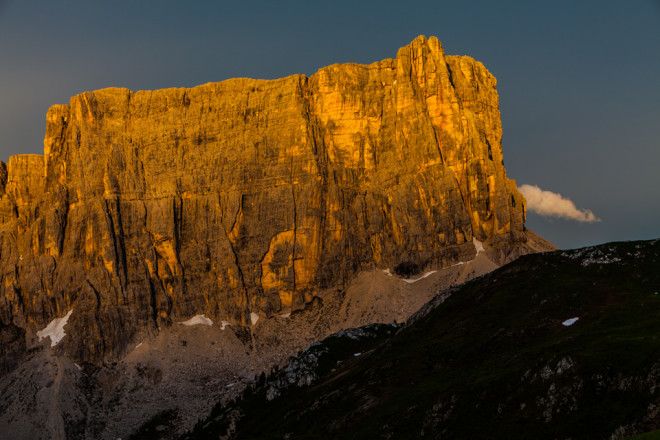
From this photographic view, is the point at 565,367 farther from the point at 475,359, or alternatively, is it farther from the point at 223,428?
the point at 223,428

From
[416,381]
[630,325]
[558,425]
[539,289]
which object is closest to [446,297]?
[539,289]

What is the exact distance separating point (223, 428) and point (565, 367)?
90.7 m

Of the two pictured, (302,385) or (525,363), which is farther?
(302,385)

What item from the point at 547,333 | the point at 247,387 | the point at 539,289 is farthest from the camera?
the point at 247,387

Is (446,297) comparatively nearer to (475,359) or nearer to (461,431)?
(475,359)

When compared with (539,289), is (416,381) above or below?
below

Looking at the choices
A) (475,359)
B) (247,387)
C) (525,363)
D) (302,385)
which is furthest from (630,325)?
(247,387)

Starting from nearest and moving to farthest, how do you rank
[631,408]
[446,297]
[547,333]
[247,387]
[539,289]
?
[631,408]
[547,333]
[539,289]
[446,297]
[247,387]

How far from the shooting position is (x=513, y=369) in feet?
297

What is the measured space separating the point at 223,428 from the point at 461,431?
84.6 m

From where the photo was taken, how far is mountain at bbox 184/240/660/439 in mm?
77812

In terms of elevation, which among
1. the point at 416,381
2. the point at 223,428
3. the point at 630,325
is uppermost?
the point at 630,325

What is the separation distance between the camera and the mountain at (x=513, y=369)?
77812 millimetres

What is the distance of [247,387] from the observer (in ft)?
626
